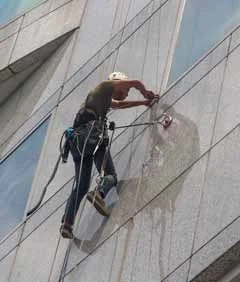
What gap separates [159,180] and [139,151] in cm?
85

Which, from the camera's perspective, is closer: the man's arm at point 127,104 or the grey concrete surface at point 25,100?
the man's arm at point 127,104

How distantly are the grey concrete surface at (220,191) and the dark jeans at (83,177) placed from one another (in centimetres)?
174

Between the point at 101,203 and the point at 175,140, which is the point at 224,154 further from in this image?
the point at 101,203

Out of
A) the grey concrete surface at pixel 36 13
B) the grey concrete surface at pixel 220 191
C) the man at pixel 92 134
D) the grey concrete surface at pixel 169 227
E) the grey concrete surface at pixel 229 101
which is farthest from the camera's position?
the grey concrete surface at pixel 36 13

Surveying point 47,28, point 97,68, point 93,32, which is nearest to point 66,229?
point 97,68

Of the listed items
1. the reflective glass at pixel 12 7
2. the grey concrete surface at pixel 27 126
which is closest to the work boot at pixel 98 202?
the grey concrete surface at pixel 27 126

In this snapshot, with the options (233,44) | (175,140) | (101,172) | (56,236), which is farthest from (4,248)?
(233,44)

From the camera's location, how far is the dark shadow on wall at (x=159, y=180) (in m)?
9.27

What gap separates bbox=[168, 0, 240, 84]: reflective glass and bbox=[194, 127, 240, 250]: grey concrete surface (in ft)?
5.70

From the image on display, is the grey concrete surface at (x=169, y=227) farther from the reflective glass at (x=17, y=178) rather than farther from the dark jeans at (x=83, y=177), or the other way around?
the reflective glass at (x=17, y=178)

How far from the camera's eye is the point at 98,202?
33.4 ft

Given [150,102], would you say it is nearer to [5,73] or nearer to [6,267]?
[6,267]

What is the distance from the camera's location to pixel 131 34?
12750 millimetres

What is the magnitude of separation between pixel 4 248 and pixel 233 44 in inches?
174
